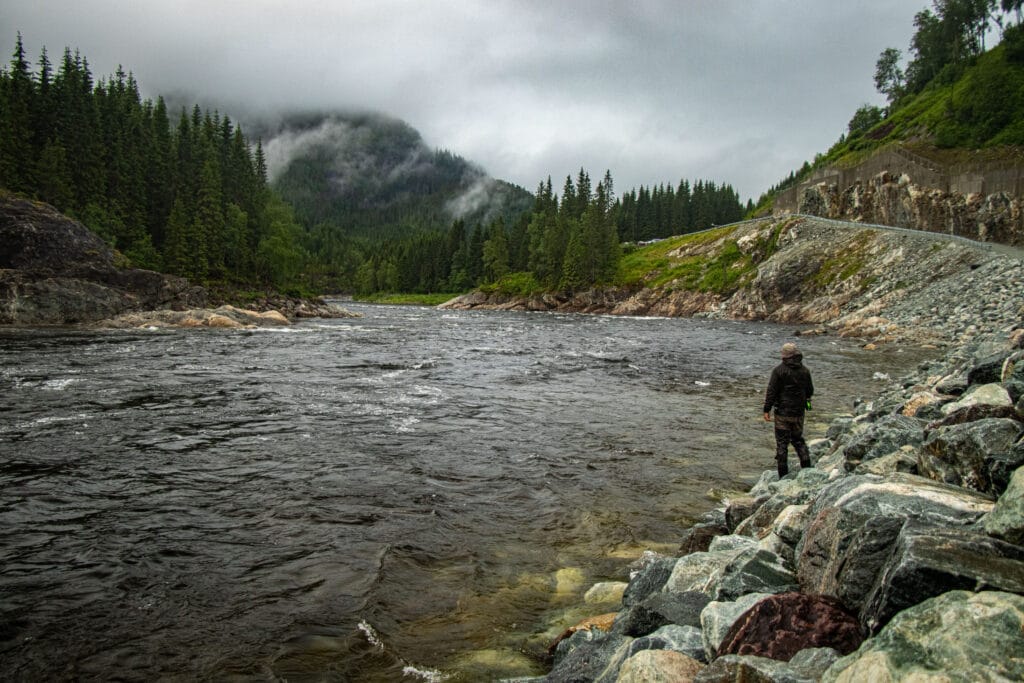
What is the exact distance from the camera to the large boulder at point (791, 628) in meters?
4.23

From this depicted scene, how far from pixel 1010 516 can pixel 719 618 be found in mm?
2366

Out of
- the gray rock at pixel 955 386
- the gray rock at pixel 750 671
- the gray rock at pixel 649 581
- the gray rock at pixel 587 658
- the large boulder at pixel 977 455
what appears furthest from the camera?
the gray rock at pixel 955 386

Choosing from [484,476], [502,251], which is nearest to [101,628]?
[484,476]

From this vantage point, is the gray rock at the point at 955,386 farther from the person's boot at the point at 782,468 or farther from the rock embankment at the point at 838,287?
the rock embankment at the point at 838,287

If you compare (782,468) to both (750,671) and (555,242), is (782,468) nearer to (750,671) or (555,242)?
(750,671)

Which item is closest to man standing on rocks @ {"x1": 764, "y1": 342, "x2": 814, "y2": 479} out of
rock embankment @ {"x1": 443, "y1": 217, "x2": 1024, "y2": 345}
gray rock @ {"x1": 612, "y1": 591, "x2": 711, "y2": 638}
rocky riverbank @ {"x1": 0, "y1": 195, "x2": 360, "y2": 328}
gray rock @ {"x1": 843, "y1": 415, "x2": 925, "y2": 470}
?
gray rock @ {"x1": 843, "y1": 415, "x2": 925, "y2": 470}

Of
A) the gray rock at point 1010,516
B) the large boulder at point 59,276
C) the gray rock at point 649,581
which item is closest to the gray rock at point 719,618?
the gray rock at point 1010,516

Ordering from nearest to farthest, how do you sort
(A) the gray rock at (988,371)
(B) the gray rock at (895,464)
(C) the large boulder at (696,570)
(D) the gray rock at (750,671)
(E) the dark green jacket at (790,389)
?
1. (D) the gray rock at (750,671)
2. (C) the large boulder at (696,570)
3. (B) the gray rock at (895,464)
4. (A) the gray rock at (988,371)
5. (E) the dark green jacket at (790,389)

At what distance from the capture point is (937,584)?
3854 mm

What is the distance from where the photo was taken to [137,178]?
85938 mm

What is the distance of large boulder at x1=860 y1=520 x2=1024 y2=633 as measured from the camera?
3.76 metres

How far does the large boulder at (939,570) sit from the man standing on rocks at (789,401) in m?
7.68

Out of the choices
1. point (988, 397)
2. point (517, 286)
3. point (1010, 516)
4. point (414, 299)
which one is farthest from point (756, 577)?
point (414, 299)

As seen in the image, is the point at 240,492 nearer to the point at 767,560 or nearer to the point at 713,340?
the point at 767,560
